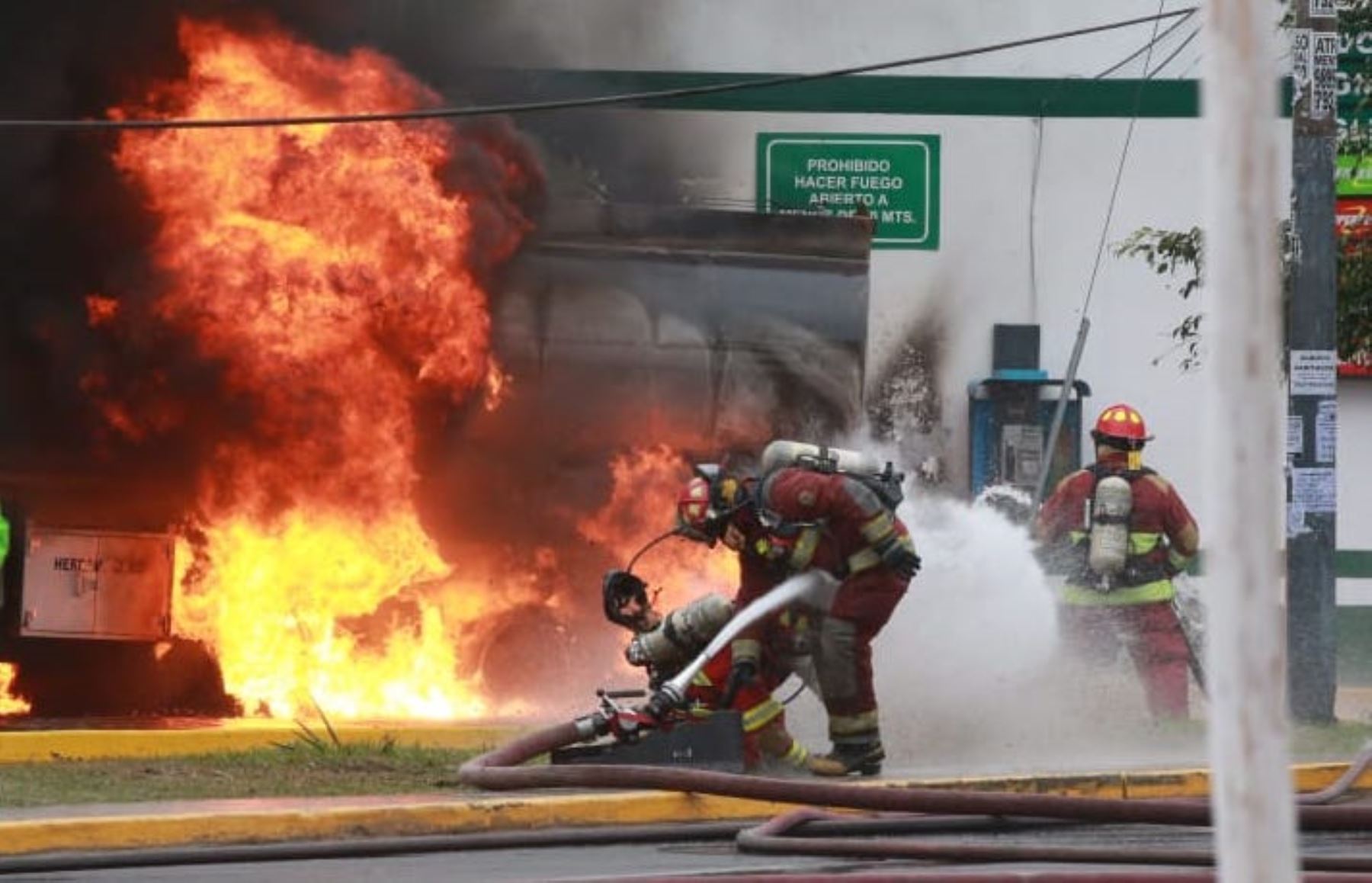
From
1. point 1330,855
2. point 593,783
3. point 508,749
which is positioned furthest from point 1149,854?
point 508,749

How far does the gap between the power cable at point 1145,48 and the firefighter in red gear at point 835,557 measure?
9773mm

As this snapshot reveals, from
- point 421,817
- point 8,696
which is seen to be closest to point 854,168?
point 8,696

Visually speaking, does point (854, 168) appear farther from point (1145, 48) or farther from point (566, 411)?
point (566, 411)

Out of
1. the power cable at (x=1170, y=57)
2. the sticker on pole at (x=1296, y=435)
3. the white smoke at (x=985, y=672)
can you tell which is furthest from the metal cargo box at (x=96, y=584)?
the power cable at (x=1170, y=57)

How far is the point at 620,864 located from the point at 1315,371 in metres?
6.26

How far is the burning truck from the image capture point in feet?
45.8

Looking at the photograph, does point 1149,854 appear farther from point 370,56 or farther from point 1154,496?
point 370,56

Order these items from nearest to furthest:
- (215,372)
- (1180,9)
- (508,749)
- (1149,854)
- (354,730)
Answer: (1149,854)
(508,749)
(354,730)
(215,372)
(1180,9)

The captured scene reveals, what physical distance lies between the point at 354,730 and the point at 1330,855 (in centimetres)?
623

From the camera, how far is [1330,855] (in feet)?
23.4

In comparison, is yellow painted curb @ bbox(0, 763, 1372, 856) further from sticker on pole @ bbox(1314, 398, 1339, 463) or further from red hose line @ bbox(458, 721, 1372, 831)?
sticker on pole @ bbox(1314, 398, 1339, 463)

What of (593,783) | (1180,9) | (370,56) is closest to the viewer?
(593,783)

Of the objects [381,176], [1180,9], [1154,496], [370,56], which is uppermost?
[1180,9]

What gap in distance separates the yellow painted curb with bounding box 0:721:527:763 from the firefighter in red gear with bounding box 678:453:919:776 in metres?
2.14
